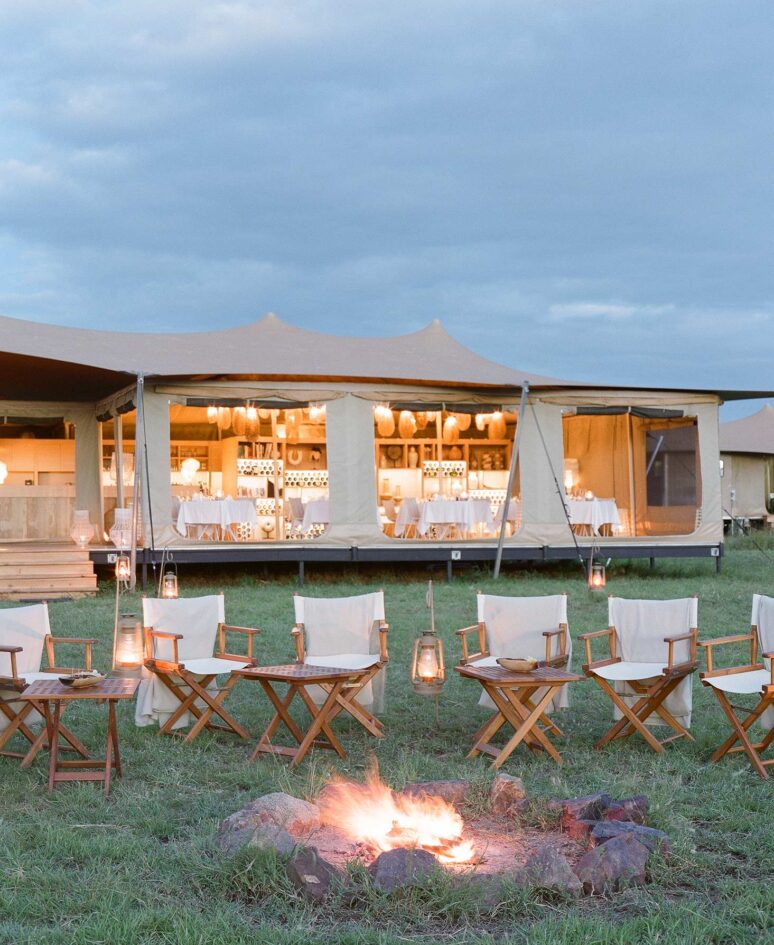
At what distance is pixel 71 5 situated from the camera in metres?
11.6

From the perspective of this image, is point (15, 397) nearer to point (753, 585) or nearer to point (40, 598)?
point (40, 598)

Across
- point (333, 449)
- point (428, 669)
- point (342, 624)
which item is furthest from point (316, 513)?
point (428, 669)

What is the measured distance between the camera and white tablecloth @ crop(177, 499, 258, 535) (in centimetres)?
1144

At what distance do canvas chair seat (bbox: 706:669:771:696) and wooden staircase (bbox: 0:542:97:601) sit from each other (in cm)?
721

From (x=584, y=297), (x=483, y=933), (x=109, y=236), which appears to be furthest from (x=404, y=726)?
(x=109, y=236)

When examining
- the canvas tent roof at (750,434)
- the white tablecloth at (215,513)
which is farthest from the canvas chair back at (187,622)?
the canvas tent roof at (750,434)

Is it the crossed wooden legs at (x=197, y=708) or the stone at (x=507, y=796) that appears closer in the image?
the stone at (x=507, y=796)

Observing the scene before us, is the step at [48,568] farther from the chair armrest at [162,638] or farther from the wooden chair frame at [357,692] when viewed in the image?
the wooden chair frame at [357,692]

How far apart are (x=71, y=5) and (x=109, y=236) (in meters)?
20.3

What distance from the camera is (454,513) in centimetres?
1204

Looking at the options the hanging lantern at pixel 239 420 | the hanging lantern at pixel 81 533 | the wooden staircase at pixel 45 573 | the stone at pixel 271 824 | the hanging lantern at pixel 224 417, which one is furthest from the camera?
the hanging lantern at pixel 224 417

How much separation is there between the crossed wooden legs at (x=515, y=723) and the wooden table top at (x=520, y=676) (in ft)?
0.10

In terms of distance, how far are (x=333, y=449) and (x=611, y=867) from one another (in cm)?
866

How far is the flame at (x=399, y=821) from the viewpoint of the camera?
3.31 meters
